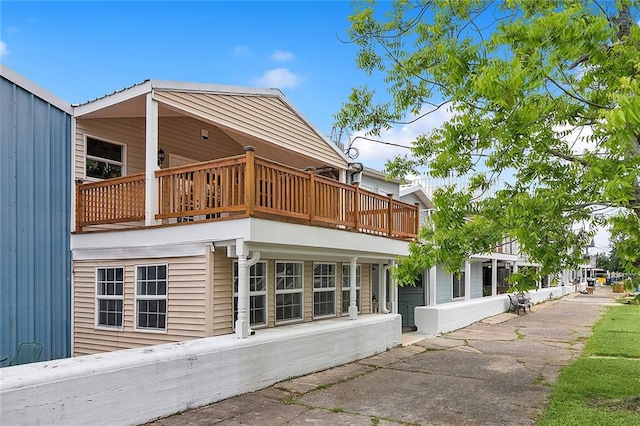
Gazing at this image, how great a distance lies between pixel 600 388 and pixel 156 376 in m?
6.90

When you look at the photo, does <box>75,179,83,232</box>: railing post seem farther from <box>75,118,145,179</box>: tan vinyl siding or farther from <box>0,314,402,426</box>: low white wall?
<box>0,314,402,426</box>: low white wall

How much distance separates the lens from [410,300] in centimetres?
1759

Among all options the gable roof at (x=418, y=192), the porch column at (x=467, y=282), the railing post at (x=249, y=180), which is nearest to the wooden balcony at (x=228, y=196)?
the railing post at (x=249, y=180)

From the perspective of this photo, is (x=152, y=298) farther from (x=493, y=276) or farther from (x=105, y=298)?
(x=493, y=276)

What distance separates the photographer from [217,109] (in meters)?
10.1

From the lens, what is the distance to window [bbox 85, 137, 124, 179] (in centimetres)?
1024

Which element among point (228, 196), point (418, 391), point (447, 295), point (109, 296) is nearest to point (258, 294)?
point (228, 196)

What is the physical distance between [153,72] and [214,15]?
3427 millimetres

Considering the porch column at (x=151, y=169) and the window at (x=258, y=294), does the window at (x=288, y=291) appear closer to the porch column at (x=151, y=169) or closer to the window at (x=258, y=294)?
the window at (x=258, y=294)

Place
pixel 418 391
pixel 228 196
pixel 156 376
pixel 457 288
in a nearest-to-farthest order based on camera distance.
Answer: pixel 156 376 → pixel 228 196 → pixel 418 391 → pixel 457 288

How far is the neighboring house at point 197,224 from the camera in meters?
8.40

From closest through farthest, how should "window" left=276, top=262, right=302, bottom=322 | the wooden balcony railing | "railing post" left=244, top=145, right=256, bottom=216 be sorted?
1. "railing post" left=244, top=145, right=256, bottom=216
2. the wooden balcony railing
3. "window" left=276, top=262, right=302, bottom=322

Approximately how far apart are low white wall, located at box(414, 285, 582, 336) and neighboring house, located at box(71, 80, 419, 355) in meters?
4.66

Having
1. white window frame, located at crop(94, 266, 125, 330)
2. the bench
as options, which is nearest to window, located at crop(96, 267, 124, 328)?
white window frame, located at crop(94, 266, 125, 330)
